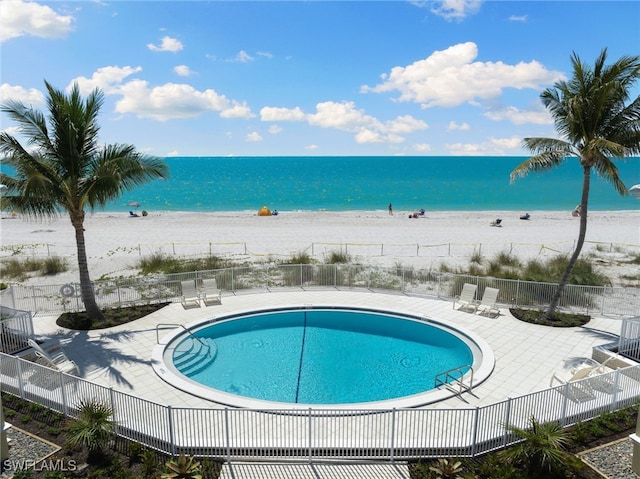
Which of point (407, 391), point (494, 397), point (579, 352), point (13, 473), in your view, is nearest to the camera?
point (13, 473)

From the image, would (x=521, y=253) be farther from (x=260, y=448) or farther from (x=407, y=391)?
(x=260, y=448)

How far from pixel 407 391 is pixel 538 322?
6.59 m

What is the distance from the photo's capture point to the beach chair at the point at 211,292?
17.6 metres

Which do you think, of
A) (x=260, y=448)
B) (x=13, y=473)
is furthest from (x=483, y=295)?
(x=13, y=473)

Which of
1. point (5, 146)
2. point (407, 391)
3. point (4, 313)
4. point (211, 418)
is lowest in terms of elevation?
point (407, 391)

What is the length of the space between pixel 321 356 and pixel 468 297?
21.4 feet

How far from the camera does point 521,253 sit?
88.4 feet

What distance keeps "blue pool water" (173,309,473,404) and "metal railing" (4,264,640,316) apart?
111 inches

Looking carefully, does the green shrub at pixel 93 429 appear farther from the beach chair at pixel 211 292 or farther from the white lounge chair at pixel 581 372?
the white lounge chair at pixel 581 372

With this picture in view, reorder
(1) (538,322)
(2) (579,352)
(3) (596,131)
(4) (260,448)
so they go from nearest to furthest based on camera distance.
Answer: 1. (4) (260,448)
2. (2) (579,352)
3. (3) (596,131)
4. (1) (538,322)

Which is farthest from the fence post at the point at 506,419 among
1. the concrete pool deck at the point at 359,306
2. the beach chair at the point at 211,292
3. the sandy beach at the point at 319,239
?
the sandy beach at the point at 319,239

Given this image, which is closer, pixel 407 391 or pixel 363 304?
pixel 407 391

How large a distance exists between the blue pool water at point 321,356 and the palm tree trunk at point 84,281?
3.88 m

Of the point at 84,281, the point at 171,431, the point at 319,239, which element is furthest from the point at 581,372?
the point at 319,239
